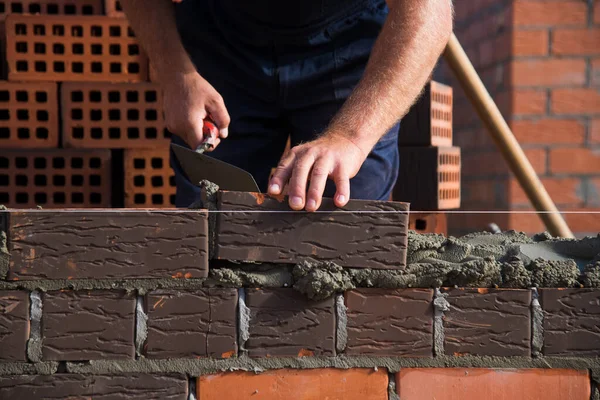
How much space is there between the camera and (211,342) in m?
1.52

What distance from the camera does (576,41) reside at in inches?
159

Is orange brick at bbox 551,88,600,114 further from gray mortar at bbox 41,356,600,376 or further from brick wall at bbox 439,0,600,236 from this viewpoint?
gray mortar at bbox 41,356,600,376

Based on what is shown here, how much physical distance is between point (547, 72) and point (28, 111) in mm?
2776

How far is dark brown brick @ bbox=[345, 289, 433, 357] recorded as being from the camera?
153 cm

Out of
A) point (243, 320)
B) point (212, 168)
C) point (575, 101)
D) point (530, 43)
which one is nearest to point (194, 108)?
point (212, 168)

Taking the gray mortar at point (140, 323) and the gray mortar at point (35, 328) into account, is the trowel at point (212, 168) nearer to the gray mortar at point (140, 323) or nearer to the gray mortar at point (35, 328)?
the gray mortar at point (140, 323)

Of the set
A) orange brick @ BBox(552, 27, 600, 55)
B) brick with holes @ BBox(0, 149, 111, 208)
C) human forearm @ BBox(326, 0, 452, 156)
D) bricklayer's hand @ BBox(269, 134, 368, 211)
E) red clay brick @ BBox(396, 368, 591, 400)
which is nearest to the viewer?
bricklayer's hand @ BBox(269, 134, 368, 211)

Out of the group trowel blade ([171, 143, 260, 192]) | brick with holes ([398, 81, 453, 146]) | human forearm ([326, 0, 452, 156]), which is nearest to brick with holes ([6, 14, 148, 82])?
brick with holes ([398, 81, 453, 146])

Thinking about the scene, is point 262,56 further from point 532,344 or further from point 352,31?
point 532,344

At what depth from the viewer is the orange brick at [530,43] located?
4.05m

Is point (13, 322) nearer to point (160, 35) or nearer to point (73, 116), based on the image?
point (160, 35)

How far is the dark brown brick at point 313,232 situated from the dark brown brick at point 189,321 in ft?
0.33

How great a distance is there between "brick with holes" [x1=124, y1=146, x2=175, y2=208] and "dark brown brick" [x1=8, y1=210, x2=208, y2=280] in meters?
1.49

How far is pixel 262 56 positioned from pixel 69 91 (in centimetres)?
112
